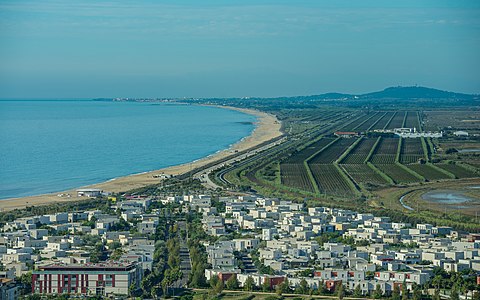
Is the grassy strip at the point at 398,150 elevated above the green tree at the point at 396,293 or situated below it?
above

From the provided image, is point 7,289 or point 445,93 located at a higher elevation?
point 445,93

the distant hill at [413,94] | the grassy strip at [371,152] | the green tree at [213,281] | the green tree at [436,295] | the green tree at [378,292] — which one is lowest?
the green tree at [378,292]

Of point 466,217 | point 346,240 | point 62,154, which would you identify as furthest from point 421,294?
point 62,154

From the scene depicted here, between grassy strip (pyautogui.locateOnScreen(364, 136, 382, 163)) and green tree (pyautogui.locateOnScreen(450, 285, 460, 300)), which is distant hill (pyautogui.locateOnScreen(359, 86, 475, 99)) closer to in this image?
grassy strip (pyautogui.locateOnScreen(364, 136, 382, 163))

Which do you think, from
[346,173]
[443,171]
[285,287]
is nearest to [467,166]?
[443,171]

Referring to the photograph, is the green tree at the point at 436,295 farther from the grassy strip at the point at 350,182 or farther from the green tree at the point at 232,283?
the grassy strip at the point at 350,182

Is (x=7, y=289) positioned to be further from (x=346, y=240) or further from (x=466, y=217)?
(x=466, y=217)

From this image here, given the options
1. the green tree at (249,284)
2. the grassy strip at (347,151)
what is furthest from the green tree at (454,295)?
the grassy strip at (347,151)

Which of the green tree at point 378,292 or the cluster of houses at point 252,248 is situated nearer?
the green tree at point 378,292
